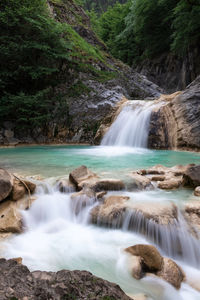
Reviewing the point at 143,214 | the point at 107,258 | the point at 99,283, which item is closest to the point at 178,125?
the point at 143,214

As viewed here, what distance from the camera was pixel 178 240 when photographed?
2652mm

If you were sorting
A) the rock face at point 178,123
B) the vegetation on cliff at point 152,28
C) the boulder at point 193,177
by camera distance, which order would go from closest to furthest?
the boulder at point 193,177
the rock face at point 178,123
the vegetation on cliff at point 152,28

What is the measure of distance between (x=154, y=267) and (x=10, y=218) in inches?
81.8

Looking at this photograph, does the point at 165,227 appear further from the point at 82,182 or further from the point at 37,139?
the point at 37,139

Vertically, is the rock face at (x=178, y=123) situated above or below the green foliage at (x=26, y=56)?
below

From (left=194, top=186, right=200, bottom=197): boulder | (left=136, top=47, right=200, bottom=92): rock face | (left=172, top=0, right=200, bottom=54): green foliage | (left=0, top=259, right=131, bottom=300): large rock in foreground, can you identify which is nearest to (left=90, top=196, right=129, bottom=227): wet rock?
(left=194, top=186, right=200, bottom=197): boulder

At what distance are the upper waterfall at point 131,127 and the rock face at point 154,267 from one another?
8.61 metres

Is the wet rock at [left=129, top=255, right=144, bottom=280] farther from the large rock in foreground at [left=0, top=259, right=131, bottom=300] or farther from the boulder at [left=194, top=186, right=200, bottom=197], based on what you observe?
the boulder at [left=194, top=186, right=200, bottom=197]

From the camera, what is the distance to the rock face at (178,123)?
9.45 metres

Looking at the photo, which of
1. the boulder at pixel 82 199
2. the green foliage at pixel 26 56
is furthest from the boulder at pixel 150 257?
the green foliage at pixel 26 56

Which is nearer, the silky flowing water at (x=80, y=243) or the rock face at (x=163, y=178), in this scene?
the silky flowing water at (x=80, y=243)

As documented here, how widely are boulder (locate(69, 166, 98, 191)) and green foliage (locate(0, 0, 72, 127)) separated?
29.4 ft

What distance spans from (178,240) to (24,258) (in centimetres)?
187

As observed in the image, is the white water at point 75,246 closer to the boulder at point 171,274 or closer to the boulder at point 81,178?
the boulder at point 171,274
